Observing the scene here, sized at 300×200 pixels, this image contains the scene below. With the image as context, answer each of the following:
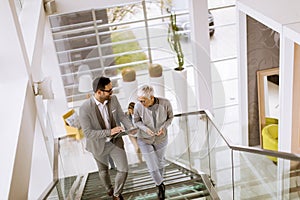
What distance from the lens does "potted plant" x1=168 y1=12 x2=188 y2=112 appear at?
6.69 m

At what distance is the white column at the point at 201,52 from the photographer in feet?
25.3

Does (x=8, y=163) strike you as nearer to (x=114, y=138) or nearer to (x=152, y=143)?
(x=114, y=138)

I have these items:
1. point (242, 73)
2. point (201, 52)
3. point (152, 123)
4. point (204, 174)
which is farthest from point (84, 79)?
point (201, 52)

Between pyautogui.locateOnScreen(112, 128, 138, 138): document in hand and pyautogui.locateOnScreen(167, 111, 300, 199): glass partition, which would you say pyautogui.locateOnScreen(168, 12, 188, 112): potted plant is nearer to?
pyautogui.locateOnScreen(167, 111, 300, 199): glass partition

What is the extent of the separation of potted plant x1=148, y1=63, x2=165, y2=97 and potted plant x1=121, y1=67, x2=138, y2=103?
0.25 meters

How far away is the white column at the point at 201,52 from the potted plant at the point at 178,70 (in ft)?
1.22

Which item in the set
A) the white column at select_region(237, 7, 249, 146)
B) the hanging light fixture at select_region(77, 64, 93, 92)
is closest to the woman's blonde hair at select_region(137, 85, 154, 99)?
the hanging light fixture at select_region(77, 64, 93, 92)

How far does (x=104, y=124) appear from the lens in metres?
4.39

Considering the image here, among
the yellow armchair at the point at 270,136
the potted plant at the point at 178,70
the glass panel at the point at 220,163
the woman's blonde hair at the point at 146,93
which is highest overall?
the woman's blonde hair at the point at 146,93

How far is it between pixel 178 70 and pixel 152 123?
258cm

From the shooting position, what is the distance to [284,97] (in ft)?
18.1

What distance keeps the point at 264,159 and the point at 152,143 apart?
147 centimetres

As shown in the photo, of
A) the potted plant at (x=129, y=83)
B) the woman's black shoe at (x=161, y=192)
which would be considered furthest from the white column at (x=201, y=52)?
the woman's black shoe at (x=161, y=192)

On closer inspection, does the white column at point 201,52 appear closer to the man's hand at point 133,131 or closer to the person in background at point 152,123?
the person in background at point 152,123
